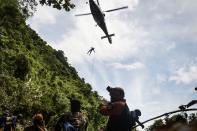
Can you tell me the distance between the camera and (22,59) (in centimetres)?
4284

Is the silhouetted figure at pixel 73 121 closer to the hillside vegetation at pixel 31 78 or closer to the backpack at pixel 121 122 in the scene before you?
the backpack at pixel 121 122

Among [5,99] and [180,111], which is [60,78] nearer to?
[5,99]

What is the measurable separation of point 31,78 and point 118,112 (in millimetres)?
38385

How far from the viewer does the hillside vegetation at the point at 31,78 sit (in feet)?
121

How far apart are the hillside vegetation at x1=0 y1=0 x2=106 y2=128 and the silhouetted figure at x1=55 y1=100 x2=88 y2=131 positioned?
27615 mm

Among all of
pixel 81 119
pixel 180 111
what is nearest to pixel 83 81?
pixel 81 119

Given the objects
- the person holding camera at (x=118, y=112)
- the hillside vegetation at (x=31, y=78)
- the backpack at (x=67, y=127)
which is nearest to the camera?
the person holding camera at (x=118, y=112)

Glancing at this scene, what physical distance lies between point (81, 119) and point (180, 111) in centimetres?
521

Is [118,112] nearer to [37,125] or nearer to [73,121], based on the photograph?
[73,121]

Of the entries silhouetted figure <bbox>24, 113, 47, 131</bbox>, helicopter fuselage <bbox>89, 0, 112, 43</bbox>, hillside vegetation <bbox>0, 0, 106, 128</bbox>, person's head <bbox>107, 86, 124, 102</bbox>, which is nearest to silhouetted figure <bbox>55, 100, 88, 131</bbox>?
silhouetted figure <bbox>24, 113, 47, 131</bbox>

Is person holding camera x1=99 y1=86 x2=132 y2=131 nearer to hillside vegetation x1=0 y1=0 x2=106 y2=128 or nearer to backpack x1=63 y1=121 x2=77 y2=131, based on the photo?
backpack x1=63 y1=121 x2=77 y2=131

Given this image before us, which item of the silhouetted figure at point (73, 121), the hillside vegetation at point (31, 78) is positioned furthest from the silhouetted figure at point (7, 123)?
the hillside vegetation at point (31, 78)

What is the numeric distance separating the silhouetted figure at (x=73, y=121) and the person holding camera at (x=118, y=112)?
0.94 metres

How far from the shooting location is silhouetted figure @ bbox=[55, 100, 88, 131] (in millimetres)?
6852
